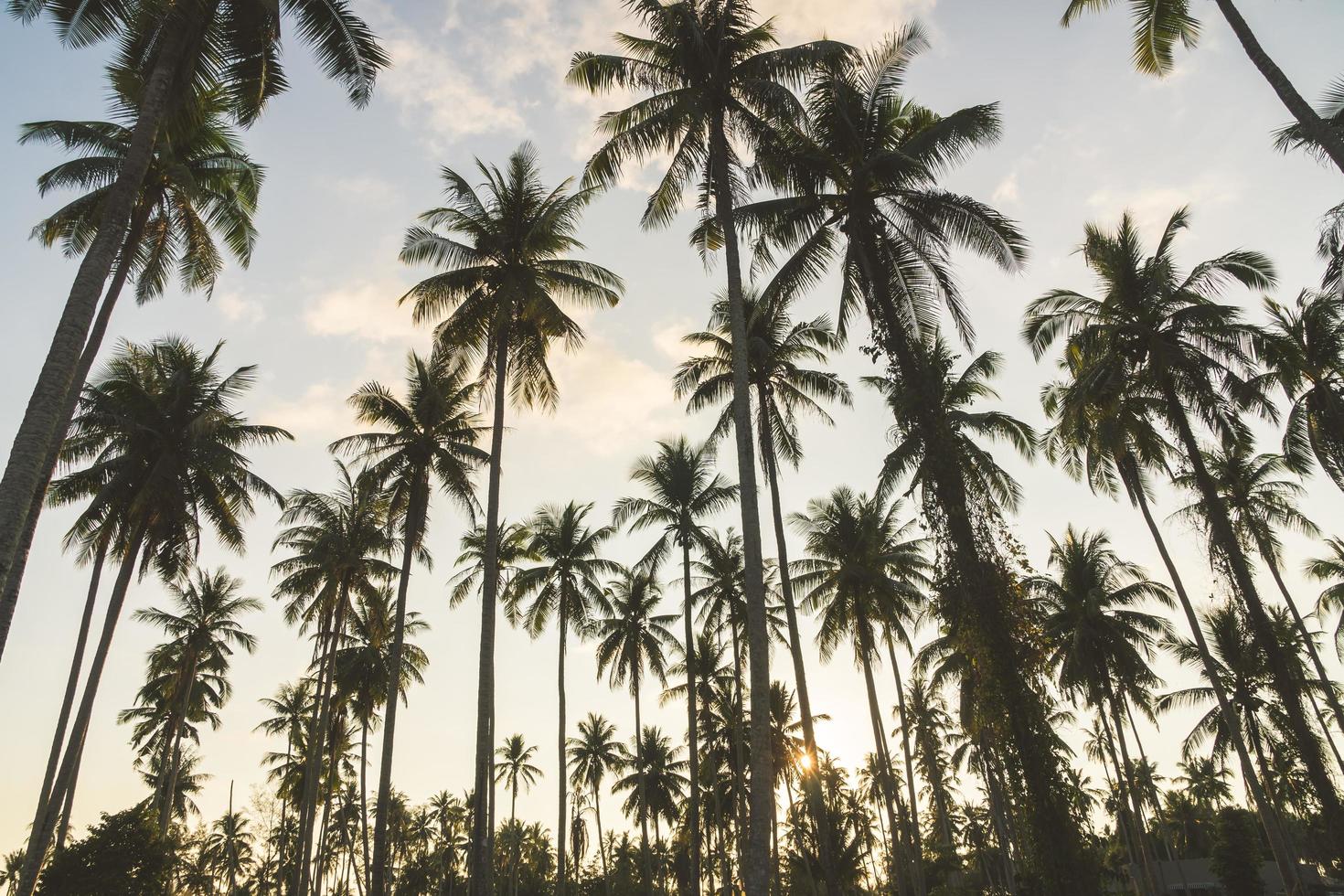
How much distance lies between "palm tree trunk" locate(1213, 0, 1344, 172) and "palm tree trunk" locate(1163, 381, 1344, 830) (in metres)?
7.05

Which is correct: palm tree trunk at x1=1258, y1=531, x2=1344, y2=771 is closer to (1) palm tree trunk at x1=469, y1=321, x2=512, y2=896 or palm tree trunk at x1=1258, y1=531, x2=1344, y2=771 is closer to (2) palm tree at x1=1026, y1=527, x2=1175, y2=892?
(2) palm tree at x1=1026, y1=527, x2=1175, y2=892

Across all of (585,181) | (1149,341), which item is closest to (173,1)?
(585,181)

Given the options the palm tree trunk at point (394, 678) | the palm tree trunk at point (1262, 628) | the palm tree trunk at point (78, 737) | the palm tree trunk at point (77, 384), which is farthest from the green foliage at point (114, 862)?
the palm tree trunk at point (1262, 628)

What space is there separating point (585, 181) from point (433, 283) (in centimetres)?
564

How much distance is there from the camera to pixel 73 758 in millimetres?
19062

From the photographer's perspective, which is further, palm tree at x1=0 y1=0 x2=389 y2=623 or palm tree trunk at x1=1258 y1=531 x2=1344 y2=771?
palm tree trunk at x1=1258 y1=531 x2=1344 y2=771

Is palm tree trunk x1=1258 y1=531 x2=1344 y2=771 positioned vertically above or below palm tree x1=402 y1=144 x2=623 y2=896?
below

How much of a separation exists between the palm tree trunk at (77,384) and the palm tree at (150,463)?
4666 mm

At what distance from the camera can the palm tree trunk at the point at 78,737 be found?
657 inches

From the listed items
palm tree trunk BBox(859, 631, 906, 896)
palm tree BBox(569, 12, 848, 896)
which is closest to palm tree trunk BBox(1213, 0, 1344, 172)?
palm tree BBox(569, 12, 848, 896)

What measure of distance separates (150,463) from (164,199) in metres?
7.83

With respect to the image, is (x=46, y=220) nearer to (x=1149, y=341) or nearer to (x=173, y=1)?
(x=173, y=1)

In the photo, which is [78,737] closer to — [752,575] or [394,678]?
[394,678]

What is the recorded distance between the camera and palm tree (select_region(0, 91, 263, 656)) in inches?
621
